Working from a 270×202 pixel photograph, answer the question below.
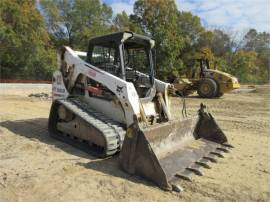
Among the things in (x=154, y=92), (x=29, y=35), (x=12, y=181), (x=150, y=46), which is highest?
(x=29, y=35)

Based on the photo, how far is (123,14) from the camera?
2099 inches

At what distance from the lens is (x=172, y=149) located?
6145mm

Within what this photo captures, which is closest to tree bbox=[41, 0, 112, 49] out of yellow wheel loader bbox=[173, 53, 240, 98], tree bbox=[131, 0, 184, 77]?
tree bbox=[131, 0, 184, 77]

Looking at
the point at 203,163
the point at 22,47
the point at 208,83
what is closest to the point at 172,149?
the point at 203,163

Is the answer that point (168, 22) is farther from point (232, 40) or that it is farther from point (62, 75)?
point (62, 75)

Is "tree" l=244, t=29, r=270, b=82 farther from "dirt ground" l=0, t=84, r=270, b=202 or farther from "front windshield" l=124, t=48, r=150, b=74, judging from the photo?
"dirt ground" l=0, t=84, r=270, b=202

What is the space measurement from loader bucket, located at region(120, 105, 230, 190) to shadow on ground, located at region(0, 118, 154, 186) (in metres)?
0.16

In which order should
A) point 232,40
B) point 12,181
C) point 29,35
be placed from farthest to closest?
point 232,40, point 29,35, point 12,181

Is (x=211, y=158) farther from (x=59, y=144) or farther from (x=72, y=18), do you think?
(x=72, y=18)

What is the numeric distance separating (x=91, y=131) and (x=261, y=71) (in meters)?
67.0

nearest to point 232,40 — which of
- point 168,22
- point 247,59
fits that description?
point 247,59

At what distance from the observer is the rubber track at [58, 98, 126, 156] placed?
19.5ft

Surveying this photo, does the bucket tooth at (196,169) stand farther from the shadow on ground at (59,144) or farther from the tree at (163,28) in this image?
the tree at (163,28)

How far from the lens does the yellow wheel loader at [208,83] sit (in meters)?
19.2
